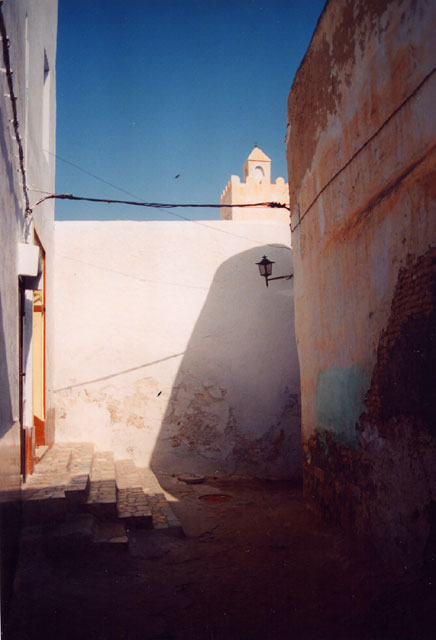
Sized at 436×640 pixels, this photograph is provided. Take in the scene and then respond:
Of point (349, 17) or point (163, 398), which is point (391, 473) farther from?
point (163, 398)

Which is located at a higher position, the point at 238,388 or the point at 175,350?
the point at 175,350

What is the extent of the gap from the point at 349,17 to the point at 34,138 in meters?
3.90

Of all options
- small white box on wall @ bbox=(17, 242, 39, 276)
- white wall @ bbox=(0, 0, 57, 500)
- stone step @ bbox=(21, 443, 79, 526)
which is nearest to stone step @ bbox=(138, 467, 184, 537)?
stone step @ bbox=(21, 443, 79, 526)

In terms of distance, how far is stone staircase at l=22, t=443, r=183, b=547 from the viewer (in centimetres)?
500

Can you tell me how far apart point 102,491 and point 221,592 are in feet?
8.00

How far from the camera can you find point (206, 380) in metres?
9.71

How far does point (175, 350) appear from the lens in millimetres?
9812

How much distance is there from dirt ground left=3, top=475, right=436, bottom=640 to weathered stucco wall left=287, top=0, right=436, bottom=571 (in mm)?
348

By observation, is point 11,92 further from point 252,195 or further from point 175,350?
point 252,195

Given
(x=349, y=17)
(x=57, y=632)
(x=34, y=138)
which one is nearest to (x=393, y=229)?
(x=349, y=17)

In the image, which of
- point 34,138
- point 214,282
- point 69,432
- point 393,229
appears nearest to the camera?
point 393,229

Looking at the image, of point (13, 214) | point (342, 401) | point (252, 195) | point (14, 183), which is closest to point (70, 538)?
point (342, 401)

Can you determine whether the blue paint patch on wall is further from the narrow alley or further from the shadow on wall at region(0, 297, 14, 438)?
the shadow on wall at region(0, 297, 14, 438)

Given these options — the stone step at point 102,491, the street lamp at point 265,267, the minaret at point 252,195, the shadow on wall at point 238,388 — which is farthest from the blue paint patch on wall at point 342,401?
the minaret at point 252,195
